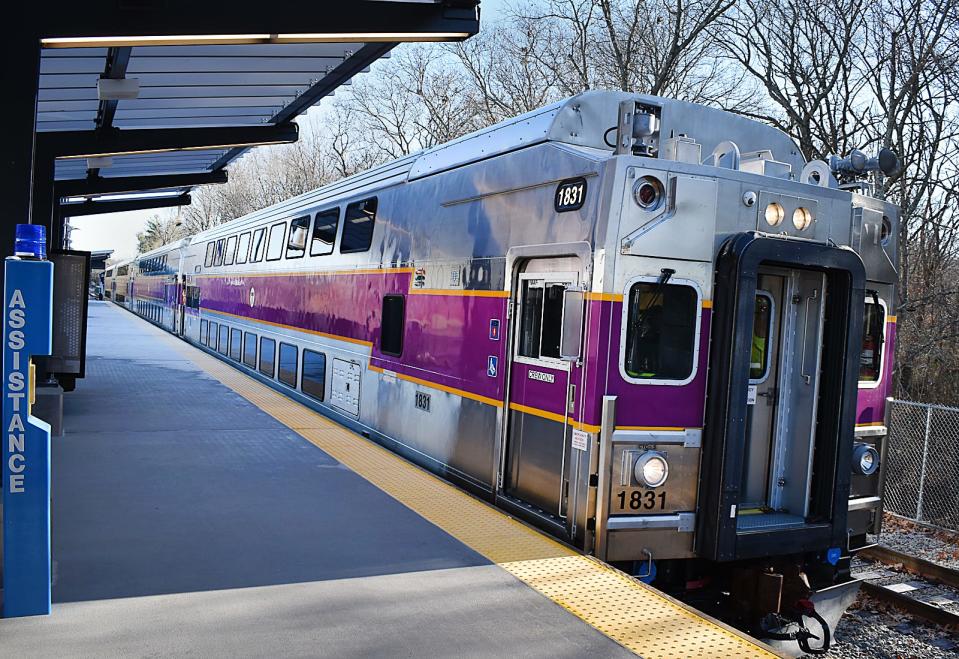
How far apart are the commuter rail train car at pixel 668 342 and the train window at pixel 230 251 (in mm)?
10453

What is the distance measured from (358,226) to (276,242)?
14.4 ft

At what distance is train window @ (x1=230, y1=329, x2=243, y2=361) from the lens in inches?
640

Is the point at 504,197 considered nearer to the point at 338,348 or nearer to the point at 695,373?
the point at 695,373

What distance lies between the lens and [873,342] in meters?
6.63

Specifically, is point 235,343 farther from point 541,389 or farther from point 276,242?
point 541,389

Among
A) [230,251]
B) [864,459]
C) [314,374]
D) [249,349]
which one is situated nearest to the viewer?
[864,459]

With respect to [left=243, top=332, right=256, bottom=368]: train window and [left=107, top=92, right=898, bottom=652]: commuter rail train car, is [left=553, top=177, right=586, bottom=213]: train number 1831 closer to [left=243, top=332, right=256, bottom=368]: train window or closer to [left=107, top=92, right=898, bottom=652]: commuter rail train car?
[left=107, top=92, right=898, bottom=652]: commuter rail train car

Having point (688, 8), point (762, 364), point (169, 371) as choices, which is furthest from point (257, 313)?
point (688, 8)

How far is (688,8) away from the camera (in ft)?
69.5

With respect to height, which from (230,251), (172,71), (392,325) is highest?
(172,71)

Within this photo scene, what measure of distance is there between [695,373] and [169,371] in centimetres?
1124

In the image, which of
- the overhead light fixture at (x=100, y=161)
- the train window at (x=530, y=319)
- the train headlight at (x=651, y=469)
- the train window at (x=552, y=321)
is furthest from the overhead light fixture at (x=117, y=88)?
the train headlight at (x=651, y=469)

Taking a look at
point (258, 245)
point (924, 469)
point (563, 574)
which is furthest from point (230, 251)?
point (563, 574)

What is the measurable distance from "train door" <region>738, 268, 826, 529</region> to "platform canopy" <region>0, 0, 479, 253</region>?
3114 millimetres
